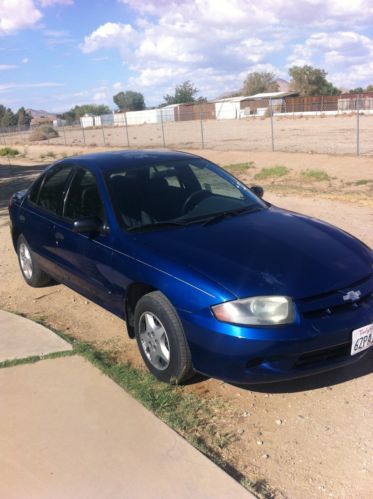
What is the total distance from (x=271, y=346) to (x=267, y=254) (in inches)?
27.6

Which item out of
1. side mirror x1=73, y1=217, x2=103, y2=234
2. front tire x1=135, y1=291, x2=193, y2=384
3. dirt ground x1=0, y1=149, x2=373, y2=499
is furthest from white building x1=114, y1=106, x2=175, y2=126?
front tire x1=135, y1=291, x2=193, y2=384

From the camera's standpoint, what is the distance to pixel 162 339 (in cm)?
356

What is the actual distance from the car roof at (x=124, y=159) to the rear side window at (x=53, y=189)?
0.44ft

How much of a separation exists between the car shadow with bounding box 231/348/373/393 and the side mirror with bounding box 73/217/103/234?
5.29ft

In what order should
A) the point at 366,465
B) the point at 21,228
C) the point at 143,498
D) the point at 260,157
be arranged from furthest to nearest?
the point at 260,157
the point at 21,228
the point at 366,465
the point at 143,498

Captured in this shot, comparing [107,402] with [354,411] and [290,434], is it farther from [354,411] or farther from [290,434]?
[354,411]

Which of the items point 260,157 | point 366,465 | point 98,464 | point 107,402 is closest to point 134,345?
point 107,402

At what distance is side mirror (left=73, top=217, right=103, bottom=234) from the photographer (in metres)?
3.98

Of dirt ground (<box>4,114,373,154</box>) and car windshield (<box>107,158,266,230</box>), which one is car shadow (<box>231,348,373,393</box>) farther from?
dirt ground (<box>4,114,373,154</box>)

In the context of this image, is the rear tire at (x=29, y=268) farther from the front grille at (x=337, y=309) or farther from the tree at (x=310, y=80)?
the tree at (x=310, y=80)

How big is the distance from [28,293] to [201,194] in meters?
2.50

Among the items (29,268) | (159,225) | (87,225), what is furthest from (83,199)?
(29,268)

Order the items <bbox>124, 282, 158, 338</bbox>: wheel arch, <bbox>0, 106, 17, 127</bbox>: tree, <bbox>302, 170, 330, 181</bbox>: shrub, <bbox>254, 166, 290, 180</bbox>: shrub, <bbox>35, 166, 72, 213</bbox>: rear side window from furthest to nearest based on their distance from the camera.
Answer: <bbox>0, 106, 17, 127</bbox>: tree
<bbox>254, 166, 290, 180</bbox>: shrub
<bbox>302, 170, 330, 181</bbox>: shrub
<bbox>35, 166, 72, 213</bbox>: rear side window
<bbox>124, 282, 158, 338</bbox>: wheel arch

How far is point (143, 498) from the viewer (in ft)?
8.39
